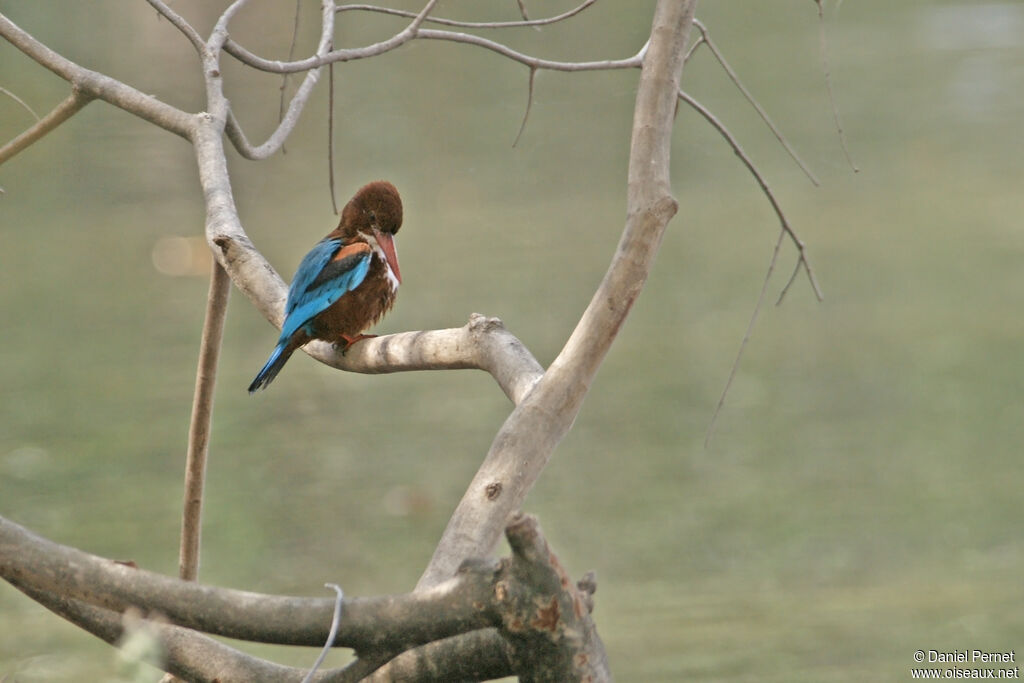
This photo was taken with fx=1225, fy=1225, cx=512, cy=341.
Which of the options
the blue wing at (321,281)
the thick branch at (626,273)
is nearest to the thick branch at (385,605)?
the thick branch at (626,273)

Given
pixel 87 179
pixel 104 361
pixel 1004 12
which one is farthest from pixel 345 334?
pixel 1004 12

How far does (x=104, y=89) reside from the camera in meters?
1.74

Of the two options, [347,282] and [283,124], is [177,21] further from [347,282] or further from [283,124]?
[347,282]

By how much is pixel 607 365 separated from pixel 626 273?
9.17 ft

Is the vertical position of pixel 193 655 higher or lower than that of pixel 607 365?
lower

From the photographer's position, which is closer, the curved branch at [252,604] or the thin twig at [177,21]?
the curved branch at [252,604]

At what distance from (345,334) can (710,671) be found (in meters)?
1.16

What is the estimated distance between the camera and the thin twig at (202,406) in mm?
1776

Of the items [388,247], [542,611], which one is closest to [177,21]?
[388,247]

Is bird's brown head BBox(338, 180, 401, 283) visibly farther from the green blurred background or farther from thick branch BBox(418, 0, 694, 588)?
the green blurred background

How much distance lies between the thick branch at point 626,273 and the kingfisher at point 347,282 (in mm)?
575

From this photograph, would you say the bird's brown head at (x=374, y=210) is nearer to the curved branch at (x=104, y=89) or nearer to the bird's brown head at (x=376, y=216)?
the bird's brown head at (x=376, y=216)

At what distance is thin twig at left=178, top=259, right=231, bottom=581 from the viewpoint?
1776 mm

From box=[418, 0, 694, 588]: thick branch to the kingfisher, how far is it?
57 cm
